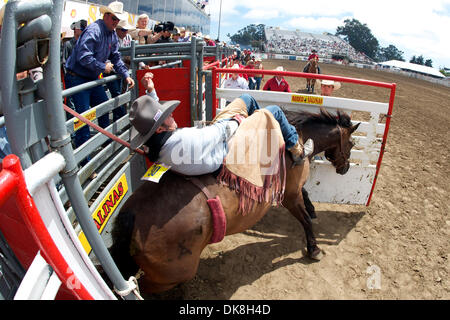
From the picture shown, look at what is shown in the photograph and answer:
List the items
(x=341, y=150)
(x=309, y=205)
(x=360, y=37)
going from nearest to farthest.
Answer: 1. (x=341, y=150)
2. (x=309, y=205)
3. (x=360, y=37)

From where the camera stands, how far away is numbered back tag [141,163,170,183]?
195 cm

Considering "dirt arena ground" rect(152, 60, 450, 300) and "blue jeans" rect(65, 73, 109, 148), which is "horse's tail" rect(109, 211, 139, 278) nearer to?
"dirt arena ground" rect(152, 60, 450, 300)

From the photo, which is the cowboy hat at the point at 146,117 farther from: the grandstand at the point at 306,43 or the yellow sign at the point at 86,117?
the grandstand at the point at 306,43

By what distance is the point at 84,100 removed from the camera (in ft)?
9.71

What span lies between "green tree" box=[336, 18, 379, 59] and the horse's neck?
109m

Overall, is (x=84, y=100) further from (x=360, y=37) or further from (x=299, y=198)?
(x=360, y=37)

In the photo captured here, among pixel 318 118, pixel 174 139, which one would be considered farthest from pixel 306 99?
pixel 174 139

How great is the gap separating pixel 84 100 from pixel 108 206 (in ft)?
3.83

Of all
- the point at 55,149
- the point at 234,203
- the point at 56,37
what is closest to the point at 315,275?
the point at 234,203

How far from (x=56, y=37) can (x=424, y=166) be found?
6.76 m

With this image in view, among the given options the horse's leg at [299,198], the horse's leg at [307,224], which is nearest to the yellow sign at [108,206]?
the horse's leg at [299,198]

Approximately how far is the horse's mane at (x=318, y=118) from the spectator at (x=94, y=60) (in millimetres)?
1848

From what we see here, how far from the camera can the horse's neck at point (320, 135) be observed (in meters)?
3.46

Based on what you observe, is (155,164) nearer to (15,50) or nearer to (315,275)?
(15,50)
